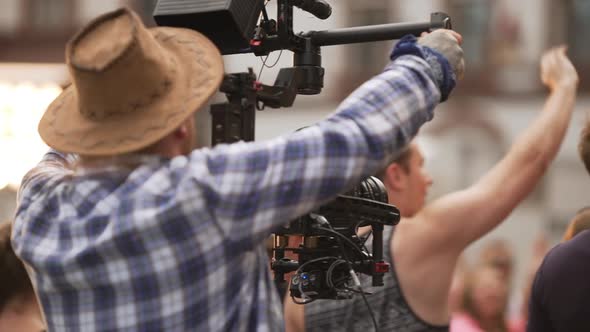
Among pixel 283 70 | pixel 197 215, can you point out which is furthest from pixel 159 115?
pixel 283 70

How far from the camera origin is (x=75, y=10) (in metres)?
13.1

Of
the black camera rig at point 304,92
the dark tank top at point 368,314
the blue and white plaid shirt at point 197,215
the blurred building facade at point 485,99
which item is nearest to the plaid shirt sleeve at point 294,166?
the blue and white plaid shirt at point 197,215

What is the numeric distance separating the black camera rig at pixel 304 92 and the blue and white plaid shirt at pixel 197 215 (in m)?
0.23

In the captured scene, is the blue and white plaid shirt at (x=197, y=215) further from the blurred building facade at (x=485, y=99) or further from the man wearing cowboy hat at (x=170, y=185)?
the blurred building facade at (x=485, y=99)

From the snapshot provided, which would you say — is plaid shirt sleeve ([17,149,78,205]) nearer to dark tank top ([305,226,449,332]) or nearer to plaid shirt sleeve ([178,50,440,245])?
plaid shirt sleeve ([178,50,440,245])

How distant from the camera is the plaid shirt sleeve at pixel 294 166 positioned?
156cm

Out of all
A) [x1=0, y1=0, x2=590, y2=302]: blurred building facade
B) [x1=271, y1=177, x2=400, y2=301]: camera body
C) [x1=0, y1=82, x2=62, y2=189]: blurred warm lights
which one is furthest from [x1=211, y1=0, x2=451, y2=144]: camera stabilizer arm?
[x1=0, y1=82, x2=62, y2=189]: blurred warm lights

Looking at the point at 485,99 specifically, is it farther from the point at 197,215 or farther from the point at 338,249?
the point at 197,215

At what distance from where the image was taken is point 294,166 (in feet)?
5.17

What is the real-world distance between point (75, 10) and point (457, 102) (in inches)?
239

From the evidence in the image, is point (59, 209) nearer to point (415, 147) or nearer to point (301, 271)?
point (301, 271)

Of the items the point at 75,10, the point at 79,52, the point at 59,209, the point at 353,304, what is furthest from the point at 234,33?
the point at 75,10

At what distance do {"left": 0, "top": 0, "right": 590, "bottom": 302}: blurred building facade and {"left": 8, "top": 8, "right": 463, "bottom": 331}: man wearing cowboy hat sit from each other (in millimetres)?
8541

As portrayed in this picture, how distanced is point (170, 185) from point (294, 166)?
232mm
